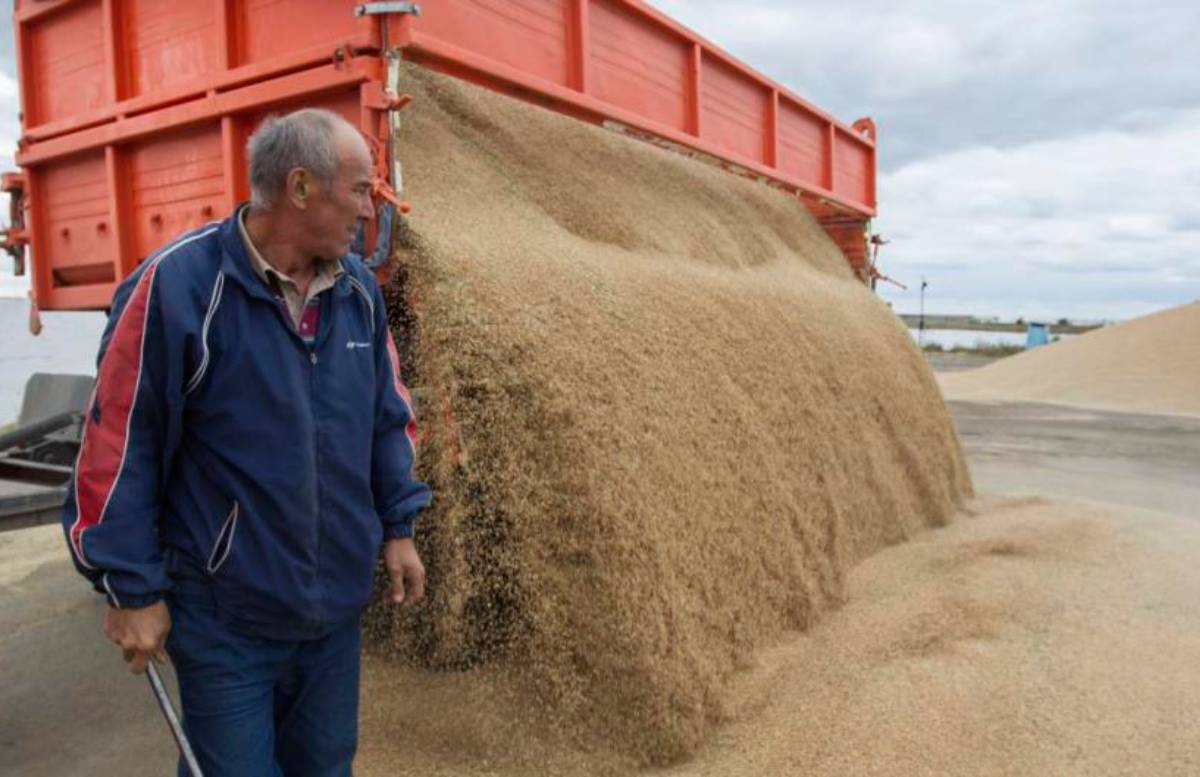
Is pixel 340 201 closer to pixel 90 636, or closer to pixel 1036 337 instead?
pixel 90 636

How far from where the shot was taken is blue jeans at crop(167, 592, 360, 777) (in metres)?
1.71

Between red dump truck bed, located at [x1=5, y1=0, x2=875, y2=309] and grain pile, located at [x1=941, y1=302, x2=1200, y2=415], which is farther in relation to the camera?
grain pile, located at [x1=941, y1=302, x2=1200, y2=415]

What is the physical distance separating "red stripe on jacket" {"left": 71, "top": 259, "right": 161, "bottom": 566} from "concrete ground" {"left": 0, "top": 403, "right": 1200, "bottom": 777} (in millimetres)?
1502

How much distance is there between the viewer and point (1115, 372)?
1655cm

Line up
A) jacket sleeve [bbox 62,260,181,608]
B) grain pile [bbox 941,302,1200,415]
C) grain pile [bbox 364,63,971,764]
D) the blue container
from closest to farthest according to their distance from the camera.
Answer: jacket sleeve [bbox 62,260,181,608] < grain pile [bbox 364,63,971,764] < grain pile [bbox 941,302,1200,415] < the blue container

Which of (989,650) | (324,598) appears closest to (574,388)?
(324,598)

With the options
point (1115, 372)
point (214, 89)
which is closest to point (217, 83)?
point (214, 89)

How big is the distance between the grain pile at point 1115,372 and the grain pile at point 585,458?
1256 centimetres

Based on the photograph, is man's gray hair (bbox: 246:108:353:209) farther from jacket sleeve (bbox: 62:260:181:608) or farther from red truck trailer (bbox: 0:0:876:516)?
red truck trailer (bbox: 0:0:876:516)

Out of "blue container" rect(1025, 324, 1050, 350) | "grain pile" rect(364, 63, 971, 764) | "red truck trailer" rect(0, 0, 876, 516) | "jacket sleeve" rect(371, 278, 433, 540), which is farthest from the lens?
"blue container" rect(1025, 324, 1050, 350)

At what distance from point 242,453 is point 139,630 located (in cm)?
36

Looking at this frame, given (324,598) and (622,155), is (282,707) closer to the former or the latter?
(324,598)

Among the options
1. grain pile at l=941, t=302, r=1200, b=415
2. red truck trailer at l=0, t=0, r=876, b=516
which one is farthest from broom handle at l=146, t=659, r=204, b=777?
grain pile at l=941, t=302, r=1200, b=415

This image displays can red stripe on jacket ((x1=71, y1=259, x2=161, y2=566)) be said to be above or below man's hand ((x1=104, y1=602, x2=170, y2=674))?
above
